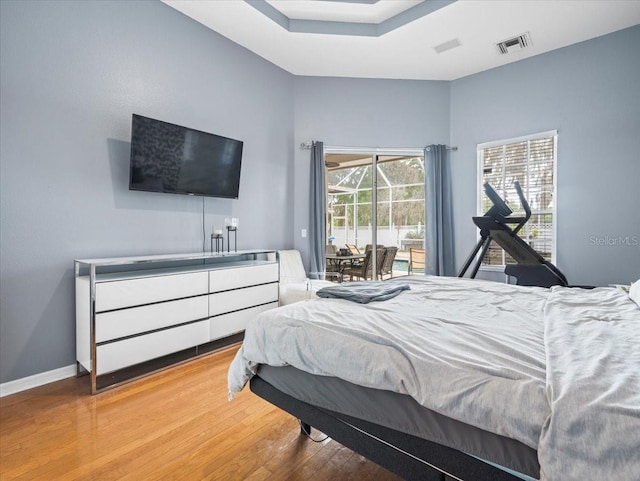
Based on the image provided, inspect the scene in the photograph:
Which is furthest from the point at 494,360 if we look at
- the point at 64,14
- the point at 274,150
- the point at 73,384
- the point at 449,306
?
the point at 274,150

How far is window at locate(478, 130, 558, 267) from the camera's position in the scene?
13.1 ft

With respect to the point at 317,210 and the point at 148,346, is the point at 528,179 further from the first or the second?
the point at 148,346

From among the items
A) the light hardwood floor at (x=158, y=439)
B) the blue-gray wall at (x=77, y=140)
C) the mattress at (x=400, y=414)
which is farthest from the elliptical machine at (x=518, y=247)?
the blue-gray wall at (x=77, y=140)

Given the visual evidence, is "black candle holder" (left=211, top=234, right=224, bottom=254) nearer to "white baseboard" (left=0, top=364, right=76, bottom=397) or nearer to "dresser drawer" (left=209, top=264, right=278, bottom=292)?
"dresser drawer" (left=209, top=264, right=278, bottom=292)

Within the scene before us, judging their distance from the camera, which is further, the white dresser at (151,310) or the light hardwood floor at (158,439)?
the white dresser at (151,310)

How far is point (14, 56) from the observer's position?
2.25 metres

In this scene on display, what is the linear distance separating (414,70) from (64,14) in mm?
3686

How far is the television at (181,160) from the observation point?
9.00ft

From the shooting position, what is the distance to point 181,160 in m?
3.04

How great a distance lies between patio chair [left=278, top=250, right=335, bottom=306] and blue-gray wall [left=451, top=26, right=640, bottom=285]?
2.88 m

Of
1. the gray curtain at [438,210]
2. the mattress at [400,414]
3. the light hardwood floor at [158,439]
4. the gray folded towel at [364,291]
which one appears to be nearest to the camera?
the mattress at [400,414]

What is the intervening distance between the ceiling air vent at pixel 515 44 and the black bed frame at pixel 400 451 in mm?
4159

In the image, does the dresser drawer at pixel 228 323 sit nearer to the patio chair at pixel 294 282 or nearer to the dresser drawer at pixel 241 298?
the dresser drawer at pixel 241 298

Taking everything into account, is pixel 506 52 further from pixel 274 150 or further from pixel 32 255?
pixel 32 255
